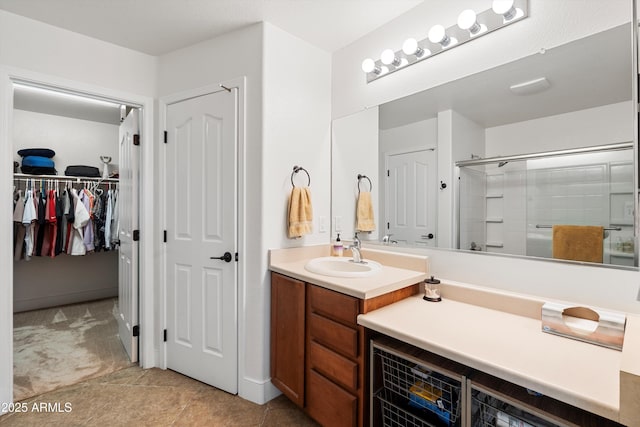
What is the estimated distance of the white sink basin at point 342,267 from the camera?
5.38ft

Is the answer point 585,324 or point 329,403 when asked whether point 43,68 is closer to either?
point 329,403

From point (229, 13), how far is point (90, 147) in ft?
10.8

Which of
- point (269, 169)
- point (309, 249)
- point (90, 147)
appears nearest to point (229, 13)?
point (269, 169)

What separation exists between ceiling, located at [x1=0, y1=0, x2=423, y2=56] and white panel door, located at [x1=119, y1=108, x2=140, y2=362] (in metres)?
0.63

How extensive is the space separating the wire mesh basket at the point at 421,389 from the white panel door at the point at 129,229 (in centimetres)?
208

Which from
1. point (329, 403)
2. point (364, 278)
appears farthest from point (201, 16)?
point (329, 403)

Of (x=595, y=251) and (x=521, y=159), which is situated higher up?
(x=521, y=159)

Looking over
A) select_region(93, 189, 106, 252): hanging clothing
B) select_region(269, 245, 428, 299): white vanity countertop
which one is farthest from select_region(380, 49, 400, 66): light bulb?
select_region(93, 189, 106, 252): hanging clothing

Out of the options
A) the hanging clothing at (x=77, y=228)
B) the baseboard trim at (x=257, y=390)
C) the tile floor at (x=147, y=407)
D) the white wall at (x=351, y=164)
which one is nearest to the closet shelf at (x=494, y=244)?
the white wall at (x=351, y=164)

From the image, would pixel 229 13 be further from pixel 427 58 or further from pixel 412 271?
pixel 412 271

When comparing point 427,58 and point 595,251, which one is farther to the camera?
point 427,58

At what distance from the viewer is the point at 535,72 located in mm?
1402

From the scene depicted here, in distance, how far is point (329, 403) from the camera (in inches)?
60.3

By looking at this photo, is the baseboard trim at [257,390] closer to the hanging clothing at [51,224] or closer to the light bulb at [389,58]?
the light bulb at [389,58]
